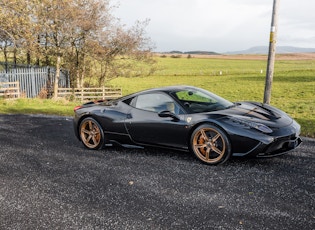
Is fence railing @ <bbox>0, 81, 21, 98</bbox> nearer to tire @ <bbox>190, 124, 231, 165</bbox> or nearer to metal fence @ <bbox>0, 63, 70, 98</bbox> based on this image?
metal fence @ <bbox>0, 63, 70, 98</bbox>

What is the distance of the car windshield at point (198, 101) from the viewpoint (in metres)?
6.04

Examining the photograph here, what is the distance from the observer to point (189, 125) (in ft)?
18.9

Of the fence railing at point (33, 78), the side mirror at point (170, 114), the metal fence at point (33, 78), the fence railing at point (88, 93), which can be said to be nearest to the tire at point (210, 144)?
the side mirror at point (170, 114)

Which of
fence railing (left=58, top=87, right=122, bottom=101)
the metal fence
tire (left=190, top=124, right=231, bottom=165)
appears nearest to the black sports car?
tire (left=190, top=124, right=231, bottom=165)

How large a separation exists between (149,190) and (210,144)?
150 cm

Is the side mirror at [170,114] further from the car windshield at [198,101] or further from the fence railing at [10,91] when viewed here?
the fence railing at [10,91]

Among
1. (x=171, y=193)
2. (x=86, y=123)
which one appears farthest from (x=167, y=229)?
(x=86, y=123)

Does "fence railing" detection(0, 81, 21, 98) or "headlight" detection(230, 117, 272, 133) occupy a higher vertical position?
"headlight" detection(230, 117, 272, 133)

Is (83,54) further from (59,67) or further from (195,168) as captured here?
(195,168)

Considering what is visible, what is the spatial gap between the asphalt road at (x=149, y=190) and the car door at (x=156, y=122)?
0.36m

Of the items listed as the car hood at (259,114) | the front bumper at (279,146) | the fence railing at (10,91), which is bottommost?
the fence railing at (10,91)

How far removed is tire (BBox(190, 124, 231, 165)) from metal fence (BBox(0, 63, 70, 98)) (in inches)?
622

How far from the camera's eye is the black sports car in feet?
17.6

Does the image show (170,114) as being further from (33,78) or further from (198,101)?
(33,78)
